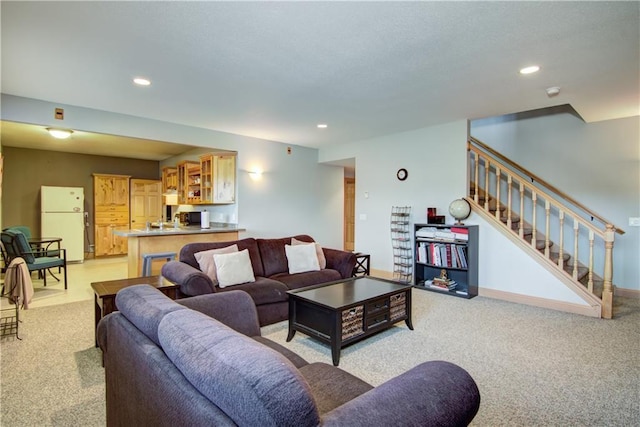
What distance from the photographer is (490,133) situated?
569 centimetres

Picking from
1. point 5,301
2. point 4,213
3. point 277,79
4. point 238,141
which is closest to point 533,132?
point 277,79

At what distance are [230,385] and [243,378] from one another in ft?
0.18

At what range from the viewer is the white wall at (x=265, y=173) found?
4.15 meters

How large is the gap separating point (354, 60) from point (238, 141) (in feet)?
11.1

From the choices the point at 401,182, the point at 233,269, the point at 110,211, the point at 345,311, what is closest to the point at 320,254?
the point at 233,269

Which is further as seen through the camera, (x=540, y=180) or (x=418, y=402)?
(x=540, y=180)

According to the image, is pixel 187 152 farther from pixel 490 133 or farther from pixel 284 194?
pixel 490 133

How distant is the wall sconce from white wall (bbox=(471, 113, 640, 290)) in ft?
14.2

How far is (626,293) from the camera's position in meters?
4.65

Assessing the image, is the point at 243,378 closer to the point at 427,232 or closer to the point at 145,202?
the point at 427,232

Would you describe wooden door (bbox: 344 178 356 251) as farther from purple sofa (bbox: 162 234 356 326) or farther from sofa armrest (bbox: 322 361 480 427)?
sofa armrest (bbox: 322 361 480 427)

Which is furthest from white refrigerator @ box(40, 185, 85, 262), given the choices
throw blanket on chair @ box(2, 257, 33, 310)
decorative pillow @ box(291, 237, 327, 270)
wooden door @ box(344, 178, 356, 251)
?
wooden door @ box(344, 178, 356, 251)

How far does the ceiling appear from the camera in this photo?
2195 millimetres

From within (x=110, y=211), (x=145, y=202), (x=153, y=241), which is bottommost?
(x=153, y=241)
